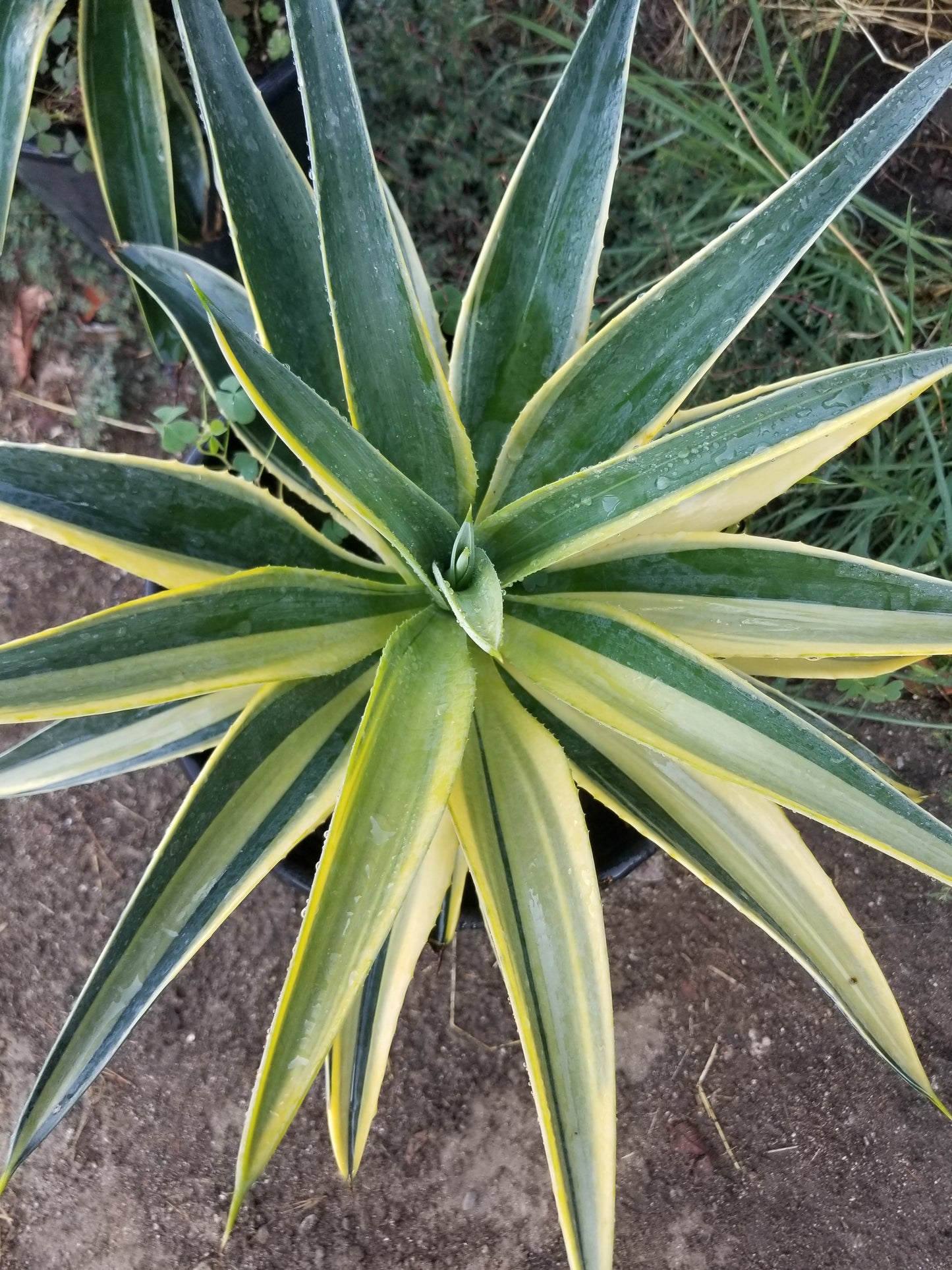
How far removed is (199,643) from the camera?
23.7 inches

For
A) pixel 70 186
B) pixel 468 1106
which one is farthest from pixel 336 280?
pixel 468 1106

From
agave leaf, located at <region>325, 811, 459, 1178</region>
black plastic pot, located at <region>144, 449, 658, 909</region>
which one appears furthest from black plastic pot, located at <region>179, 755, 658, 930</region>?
agave leaf, located at <region>325, 811, 459, 1178</region>

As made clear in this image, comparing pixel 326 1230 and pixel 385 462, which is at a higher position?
pixel 385 462

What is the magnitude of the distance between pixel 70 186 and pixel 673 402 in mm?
1017

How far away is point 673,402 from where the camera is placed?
2.35ft

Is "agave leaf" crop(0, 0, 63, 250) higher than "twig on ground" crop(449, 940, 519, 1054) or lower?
higher

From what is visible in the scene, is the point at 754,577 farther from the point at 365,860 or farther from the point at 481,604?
the point at 365,860

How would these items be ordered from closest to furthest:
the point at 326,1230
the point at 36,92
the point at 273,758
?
the point at 273,758 < the point at 36,92 < the point at 326,1230

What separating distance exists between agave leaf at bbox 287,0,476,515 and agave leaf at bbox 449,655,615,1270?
196mm

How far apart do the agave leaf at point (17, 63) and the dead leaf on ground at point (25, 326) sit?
61 centimetres

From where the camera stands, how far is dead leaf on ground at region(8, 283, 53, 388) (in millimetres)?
1507

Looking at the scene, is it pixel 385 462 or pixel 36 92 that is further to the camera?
pixel 36 92

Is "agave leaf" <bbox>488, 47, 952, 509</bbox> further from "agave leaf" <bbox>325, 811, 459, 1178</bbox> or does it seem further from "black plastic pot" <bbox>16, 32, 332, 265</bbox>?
"black plastic pot" <bbox>16, 32, 332, 265</bbox>

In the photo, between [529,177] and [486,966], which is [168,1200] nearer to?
[486,966]
